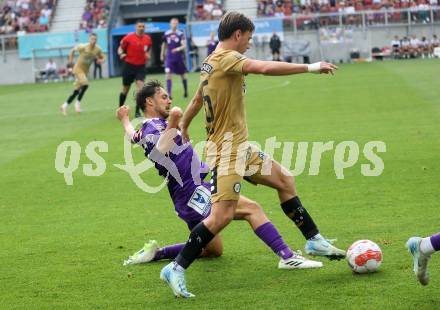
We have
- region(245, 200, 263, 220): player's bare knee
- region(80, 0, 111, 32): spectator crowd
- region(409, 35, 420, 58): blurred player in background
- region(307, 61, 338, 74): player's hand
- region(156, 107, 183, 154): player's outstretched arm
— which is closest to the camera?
region(307, 61, 338, 74): player's hand

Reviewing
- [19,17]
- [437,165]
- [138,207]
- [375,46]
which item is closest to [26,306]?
[138,207]

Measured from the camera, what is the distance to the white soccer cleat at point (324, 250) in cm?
709

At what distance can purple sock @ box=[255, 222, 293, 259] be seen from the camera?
705 centimetres

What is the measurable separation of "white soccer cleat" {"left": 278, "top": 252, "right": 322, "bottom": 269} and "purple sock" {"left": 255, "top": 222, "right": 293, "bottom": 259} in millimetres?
40

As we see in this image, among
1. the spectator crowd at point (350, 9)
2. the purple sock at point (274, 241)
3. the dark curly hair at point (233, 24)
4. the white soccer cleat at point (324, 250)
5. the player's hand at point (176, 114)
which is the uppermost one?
the dark curly hair at point (233, 24)

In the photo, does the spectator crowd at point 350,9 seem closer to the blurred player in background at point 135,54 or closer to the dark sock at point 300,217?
the blurred player in background at point 135,54

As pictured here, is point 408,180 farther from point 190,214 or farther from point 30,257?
point 30,257

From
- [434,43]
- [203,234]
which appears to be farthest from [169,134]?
[434,43]

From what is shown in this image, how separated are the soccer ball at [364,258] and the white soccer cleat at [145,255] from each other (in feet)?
6.01

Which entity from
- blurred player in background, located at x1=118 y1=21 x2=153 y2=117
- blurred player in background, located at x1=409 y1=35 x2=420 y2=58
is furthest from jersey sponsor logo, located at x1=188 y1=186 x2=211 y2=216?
blurred player in background, located at x1=409 y1=35 x2=420 y2=58

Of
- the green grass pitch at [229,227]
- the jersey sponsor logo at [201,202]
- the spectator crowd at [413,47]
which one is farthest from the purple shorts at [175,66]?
the spectator crowd at [413,47]

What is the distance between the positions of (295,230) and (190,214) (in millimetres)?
1619

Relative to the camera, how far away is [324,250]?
711 centimetres

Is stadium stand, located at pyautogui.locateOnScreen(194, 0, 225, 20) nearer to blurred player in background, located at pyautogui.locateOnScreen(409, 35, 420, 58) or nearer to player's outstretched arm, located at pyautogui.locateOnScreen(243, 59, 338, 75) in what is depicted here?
blurred player in background, located at pyautogui.locateOnScreen(409, 35, 420, 58)
